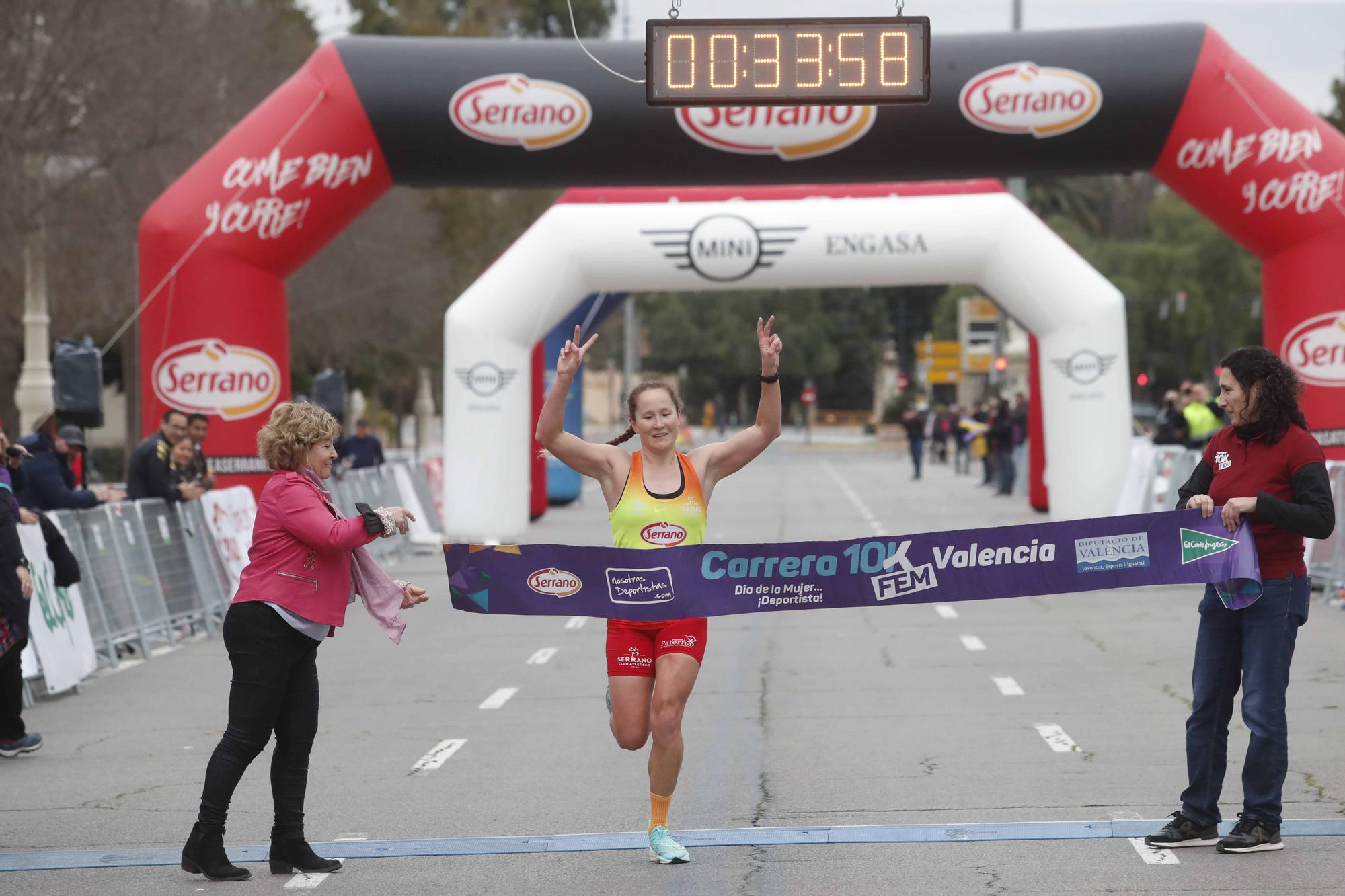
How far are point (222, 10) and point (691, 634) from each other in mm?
32337

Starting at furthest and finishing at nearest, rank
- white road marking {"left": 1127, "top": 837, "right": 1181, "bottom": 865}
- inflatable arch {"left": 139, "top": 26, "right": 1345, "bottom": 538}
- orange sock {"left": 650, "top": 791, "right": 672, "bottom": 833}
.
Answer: inflatable arch {"left": 139, "top": 26, "right": 1345, "bottom": 538}
orange sock {"left": 650, "top": 791, "right": 672, "bottom": 833}
white road marking {"left": 1127, "top": 837, "right": 1181, "bottom": 865}

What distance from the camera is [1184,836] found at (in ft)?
21.4

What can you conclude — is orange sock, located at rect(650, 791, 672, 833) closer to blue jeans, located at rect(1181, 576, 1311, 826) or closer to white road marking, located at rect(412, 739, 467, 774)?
blue jeans, located at rect(1181, 576, 1311, 826)

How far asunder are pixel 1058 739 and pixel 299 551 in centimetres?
437

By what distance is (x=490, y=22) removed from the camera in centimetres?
6506

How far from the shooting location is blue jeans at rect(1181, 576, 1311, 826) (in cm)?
638

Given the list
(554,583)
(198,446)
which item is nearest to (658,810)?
(554,583)

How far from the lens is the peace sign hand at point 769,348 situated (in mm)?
6500

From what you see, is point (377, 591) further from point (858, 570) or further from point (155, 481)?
point (155, 481)

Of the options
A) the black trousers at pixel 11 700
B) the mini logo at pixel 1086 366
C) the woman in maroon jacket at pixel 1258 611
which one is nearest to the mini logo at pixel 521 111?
the mini logo at pixel 1086 366

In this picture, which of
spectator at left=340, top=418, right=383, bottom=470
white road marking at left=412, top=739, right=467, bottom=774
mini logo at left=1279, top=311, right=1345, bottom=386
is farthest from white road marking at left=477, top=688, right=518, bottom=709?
spectator at left=340, top=418, right=383, bottom=470

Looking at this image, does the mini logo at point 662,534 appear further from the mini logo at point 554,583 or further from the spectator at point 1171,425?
the spectator at point 1171,425

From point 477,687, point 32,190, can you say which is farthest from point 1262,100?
point 32,190

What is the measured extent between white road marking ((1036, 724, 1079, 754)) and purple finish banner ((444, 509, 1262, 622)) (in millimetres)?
1796
